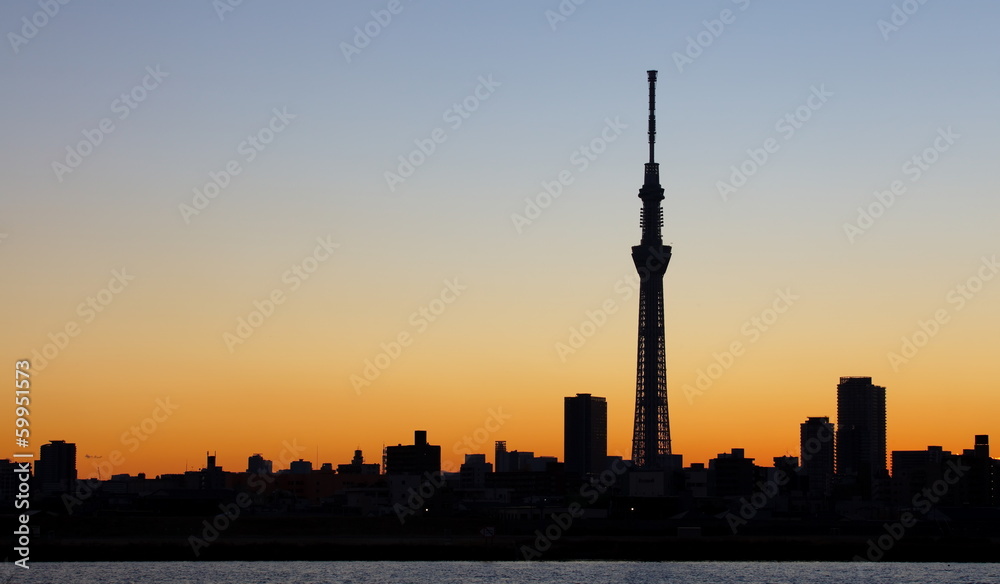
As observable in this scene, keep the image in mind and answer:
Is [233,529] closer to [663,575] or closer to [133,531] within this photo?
[133,531]

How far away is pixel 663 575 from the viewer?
13000cm

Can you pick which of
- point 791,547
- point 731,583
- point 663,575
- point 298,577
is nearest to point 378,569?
point 298,577

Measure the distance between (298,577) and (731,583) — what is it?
115ft

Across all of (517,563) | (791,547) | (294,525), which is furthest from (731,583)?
(294,525)

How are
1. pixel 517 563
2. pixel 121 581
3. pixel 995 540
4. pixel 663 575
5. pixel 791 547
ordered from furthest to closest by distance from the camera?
pixel 995 540, pixel 791 547, pixel 517 563, pixel 663 575, pixel 121 581

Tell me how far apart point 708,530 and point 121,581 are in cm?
8274

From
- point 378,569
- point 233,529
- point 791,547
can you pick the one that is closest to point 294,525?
point 233,529

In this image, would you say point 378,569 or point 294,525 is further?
point 294,525

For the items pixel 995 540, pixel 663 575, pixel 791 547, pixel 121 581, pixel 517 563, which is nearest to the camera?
pixel 121 581

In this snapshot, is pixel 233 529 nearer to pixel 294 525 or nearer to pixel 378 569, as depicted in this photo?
pixel 294 525

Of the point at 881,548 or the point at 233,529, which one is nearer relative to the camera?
the point at 881,548

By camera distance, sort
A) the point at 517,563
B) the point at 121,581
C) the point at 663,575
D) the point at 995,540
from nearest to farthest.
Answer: the point at 121,581 < the point at 663,575 < the point at 517,563 < the point at 995,540

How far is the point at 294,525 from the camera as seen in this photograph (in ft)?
602

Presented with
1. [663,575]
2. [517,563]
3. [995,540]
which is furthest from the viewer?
[995,540]
